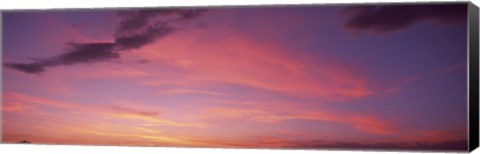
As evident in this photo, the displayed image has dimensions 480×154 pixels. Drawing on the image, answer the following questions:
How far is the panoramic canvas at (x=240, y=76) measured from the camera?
15008 mm

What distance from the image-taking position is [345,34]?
15.2 m

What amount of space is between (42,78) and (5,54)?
70 cm

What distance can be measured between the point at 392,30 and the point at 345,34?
2.15ft

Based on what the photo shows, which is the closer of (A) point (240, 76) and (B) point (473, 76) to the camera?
(B) point (473, 76)

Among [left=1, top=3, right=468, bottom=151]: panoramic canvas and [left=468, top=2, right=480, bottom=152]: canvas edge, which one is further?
[left=1, top=3, right=468, bottom=151]: panoramic canvas

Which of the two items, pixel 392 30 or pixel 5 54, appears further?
pixel 5 54

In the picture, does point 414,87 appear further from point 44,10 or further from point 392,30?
point 44,10

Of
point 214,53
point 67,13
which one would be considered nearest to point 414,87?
point 214,53

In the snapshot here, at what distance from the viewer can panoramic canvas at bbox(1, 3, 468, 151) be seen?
49.2 ft

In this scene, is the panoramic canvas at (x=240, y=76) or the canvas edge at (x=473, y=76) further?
→ the panoramic canvas at (x=240, y=76)

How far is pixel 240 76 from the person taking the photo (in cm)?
1572

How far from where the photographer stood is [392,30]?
15039 mm

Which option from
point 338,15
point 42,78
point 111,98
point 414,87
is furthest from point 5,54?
point 414,87

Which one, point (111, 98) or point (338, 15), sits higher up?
point (338, 15)
